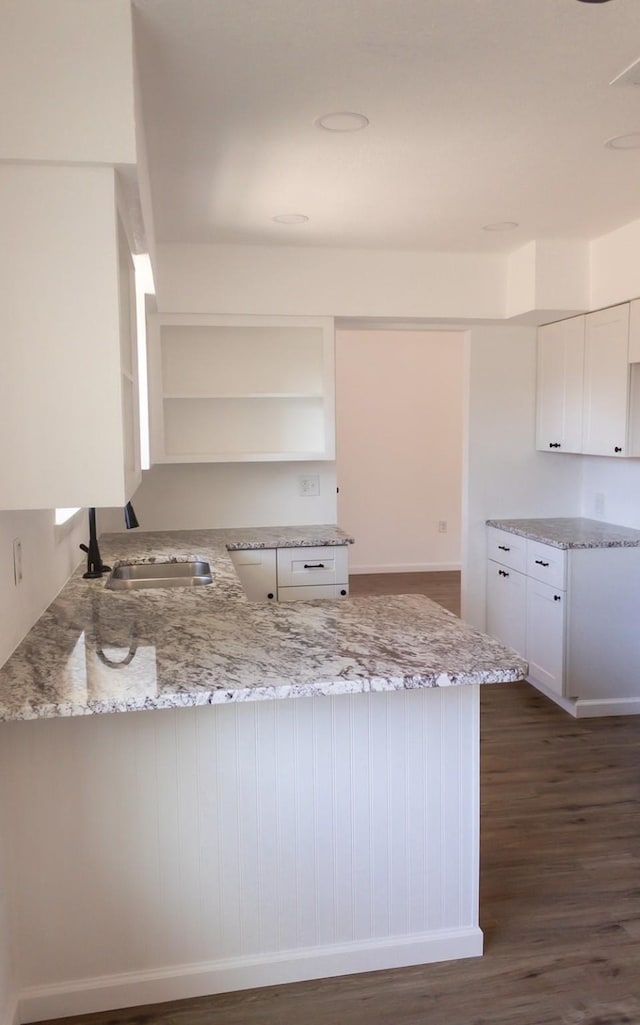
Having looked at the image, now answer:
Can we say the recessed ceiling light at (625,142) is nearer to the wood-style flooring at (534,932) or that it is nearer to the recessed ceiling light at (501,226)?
the recessed ceiling light at (501,226)

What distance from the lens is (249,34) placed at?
181cm

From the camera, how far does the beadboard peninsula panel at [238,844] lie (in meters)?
1.79

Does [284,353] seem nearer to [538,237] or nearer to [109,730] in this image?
[538,237]

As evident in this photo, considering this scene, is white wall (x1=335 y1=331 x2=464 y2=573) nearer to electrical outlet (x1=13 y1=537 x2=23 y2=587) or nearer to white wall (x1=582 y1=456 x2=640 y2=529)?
white wall (x1=582 y1=456 x2=640 y2=529)

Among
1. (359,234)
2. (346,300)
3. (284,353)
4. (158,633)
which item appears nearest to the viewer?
(158,633)

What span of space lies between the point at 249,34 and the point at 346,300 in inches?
89.5

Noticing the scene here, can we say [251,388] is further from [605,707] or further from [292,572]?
[605,707]

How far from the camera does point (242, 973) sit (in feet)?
6.26

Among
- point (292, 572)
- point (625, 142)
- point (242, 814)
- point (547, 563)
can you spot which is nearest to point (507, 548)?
point (547, 563)

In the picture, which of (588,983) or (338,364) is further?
(338,364)

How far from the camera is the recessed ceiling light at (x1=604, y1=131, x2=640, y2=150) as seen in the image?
8.14 feet

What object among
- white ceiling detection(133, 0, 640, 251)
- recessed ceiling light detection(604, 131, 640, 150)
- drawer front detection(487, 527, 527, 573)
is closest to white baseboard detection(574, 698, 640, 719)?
drawer front detection(487, 527, 527, 573)

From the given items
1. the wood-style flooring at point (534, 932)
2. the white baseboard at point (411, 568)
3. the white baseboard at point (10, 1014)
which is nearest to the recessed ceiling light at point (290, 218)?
the wood-style flooring at point (534, 932)

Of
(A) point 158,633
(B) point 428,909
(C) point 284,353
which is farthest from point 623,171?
(B) point 428,909
